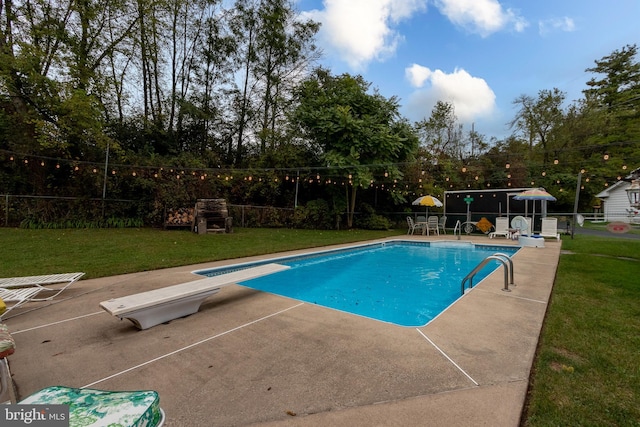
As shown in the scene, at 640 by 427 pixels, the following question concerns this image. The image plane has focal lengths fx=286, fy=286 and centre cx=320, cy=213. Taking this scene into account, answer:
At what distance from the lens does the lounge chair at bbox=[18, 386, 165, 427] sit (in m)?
0.97

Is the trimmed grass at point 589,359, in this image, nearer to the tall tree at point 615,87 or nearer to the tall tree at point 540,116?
the tall tree at point 615,87

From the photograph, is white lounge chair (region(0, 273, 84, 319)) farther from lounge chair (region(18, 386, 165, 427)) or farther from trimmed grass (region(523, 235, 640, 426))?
trimmed grass (region(523, 235, 640, 426))

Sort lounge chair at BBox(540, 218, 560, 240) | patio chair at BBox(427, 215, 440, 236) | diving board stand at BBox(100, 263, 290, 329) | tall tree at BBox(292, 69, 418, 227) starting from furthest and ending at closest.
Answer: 1. patio chair at BBox(427, 215, 440, 236)
2. tall tree at BBox(292, 69, 418, 227)
3. lounge chair at BBox(540, 218, 560, 240)
4. diving board stand at BBox(100, 263, 290, 329)

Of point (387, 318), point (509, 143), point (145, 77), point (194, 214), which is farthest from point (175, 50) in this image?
point (509, 143)

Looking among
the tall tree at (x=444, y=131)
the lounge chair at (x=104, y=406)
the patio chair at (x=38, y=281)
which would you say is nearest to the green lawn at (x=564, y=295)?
the patio chair at (x=38, y=281)

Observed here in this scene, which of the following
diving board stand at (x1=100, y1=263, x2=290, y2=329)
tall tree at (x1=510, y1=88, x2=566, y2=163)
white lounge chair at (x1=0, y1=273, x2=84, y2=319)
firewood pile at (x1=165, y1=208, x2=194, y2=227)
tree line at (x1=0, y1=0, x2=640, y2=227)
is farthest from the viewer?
tall tree at (x1=510, y1=88, x2=566, y2=163)

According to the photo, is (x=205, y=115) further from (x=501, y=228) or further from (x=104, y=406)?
(x=104, y=406)

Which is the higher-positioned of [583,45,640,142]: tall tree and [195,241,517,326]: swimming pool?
[583,45,640,142]: tall tree

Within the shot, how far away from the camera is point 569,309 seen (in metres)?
3.25

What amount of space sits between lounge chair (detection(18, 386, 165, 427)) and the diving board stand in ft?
5.33

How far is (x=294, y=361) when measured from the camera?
2.19 meters

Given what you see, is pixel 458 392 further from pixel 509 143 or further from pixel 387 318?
pixel 509 143

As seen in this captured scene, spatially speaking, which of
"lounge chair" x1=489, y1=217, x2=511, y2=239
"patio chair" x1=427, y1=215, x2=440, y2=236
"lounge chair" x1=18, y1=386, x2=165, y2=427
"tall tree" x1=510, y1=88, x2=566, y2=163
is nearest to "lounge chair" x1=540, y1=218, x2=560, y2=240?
"lounge chair" x1=489, y1=217, x2=511, y2=239

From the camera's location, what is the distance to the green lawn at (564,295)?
67.1 inches
